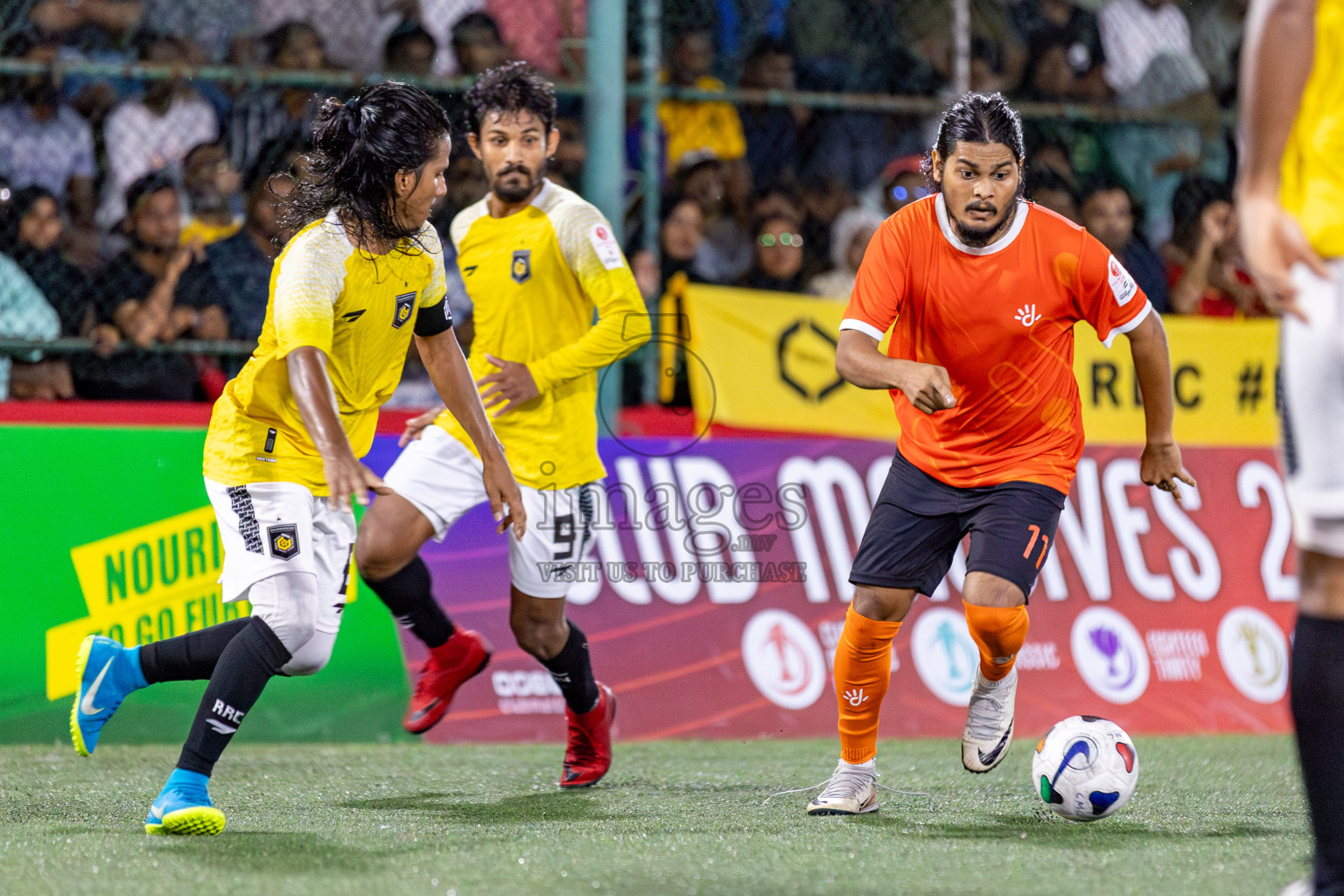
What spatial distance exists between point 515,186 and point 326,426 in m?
1.87

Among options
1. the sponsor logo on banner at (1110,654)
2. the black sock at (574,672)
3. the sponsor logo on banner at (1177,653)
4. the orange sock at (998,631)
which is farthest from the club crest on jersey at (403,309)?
the sponsor logo on banner at (1177,653)

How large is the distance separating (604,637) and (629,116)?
260 cm

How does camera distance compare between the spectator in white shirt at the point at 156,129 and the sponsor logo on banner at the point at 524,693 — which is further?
the spectator in white shirt at the point at 156,129

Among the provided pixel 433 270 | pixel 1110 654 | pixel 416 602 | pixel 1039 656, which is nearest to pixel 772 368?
pixel 1039 656

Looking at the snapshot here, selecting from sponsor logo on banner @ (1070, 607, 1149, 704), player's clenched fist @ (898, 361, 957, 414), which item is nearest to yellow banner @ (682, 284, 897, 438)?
sponsor logo on banner @ (1070, 607, 1149, 704)

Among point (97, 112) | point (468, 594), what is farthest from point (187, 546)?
point (97, 112)

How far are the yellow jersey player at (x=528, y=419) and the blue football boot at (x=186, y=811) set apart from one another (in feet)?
4.47

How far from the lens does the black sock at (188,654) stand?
4.29 m

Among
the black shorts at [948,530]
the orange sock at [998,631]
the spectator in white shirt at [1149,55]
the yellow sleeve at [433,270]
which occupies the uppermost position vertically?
the spectator in white shirt at [1149,55]

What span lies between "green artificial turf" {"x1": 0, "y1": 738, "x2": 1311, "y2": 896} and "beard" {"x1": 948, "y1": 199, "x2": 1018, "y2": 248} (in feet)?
5.48

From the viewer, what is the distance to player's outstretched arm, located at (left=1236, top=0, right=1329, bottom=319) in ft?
8.05

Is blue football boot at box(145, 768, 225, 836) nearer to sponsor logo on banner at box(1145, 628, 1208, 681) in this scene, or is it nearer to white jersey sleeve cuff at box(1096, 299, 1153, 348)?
white jersey sleeve cuff at box(1096, 299, 1153, 348)

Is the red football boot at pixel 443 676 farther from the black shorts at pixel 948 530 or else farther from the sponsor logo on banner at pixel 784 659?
the sponsor logo on banner at pixel 784 659

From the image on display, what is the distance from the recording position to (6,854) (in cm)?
366
